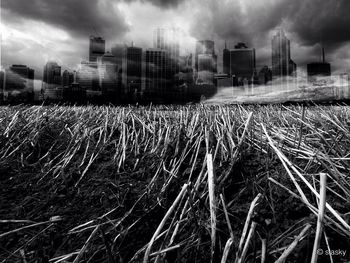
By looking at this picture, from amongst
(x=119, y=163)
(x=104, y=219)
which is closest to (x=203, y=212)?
(x=104, y=219)

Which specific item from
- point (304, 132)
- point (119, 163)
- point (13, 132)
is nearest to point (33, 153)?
point (13, 132)

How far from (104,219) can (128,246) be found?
0.19 metres

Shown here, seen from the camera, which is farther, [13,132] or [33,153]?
[13,132]

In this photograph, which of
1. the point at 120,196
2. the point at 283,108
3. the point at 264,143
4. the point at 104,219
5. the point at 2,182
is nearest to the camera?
the point at 104,219

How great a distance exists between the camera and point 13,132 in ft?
6.93

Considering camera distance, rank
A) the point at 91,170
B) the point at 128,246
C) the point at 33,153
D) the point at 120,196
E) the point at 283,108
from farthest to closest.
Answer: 1. the point at 283,108
2. the point at 33,153
3. the point at 91,170
4. the point at 120,196
5. the point at 128,246

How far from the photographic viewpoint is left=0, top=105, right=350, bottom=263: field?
80 centimetres

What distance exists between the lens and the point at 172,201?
3.59 feet

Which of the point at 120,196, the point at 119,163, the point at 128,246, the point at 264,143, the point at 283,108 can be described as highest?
the point at 283,108

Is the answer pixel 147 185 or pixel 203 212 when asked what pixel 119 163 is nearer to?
pixel 147 185

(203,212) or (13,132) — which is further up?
(13,132)

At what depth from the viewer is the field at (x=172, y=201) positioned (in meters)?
0.80

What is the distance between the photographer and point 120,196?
113cm

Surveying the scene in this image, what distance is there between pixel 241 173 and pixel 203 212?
1.19ft
